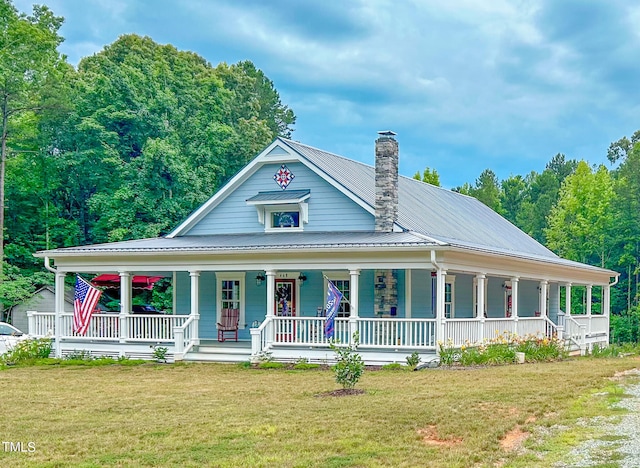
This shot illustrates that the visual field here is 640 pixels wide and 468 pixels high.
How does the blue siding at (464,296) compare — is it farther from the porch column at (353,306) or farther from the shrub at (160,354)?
the shrub at (160,354)

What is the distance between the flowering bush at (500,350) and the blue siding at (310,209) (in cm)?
436

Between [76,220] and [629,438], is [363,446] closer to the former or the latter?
[629,438]

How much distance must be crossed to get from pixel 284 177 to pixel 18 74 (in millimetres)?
15800

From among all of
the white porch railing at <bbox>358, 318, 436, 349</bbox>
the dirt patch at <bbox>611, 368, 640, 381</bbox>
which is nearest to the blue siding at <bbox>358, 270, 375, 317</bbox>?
the white porch railing at <bbox>358, 318, 436, 349</bbox>

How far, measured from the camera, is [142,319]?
2242cm

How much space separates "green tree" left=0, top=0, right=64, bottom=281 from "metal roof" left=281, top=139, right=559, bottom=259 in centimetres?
1513

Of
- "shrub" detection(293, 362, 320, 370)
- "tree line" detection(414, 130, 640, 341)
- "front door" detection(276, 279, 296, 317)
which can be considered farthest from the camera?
"tree line" detection(414, 130, 640, 341)

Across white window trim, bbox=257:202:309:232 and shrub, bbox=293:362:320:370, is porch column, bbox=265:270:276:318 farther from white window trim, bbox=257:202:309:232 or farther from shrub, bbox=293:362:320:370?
white window trim, bbox=257:202:309:232

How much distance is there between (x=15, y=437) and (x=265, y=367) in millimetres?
9346

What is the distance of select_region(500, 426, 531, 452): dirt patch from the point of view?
9.52 meters

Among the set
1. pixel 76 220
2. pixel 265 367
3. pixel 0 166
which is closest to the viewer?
pixel 265 367

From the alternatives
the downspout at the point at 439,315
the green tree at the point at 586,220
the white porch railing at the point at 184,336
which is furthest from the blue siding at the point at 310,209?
the green tree at the point at 586,220

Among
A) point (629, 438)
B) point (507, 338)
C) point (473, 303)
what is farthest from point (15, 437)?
point (473, 303)

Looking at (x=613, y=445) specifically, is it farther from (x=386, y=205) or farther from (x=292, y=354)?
(x=386, y=205)
